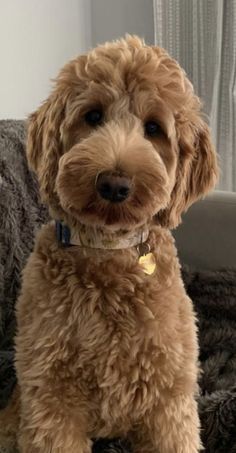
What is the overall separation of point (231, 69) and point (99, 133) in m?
1.33

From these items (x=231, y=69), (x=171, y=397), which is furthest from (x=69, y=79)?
(x=231, y=69)

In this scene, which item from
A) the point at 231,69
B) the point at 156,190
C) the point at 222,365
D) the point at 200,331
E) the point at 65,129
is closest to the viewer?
the point at 156,190

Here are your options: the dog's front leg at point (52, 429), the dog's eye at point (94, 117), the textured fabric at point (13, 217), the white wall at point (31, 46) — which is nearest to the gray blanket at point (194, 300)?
the textured fabric at point (13, 217)

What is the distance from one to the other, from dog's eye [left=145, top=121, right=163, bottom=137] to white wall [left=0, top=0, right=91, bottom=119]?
1.08 m

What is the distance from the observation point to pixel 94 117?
1.21 metres

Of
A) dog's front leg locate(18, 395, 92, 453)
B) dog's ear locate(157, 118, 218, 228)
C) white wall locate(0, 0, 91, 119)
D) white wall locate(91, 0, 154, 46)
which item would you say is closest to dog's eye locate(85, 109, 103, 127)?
dog's ear locate(157, 118, 218, 228)

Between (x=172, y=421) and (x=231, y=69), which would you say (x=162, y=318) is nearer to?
(x=172, y=421)

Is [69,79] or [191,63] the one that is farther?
[191,63]

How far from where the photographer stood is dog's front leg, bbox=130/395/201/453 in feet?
4.09

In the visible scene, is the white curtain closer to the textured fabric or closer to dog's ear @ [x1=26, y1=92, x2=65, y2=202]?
the textured fabric

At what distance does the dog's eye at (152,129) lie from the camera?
121 centimetres

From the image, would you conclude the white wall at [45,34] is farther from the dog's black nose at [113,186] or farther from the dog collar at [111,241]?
the dog's black nose at [113,186]

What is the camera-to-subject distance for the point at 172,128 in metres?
1.19

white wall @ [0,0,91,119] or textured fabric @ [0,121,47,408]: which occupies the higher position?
white wall @ [0,0,91,119]
